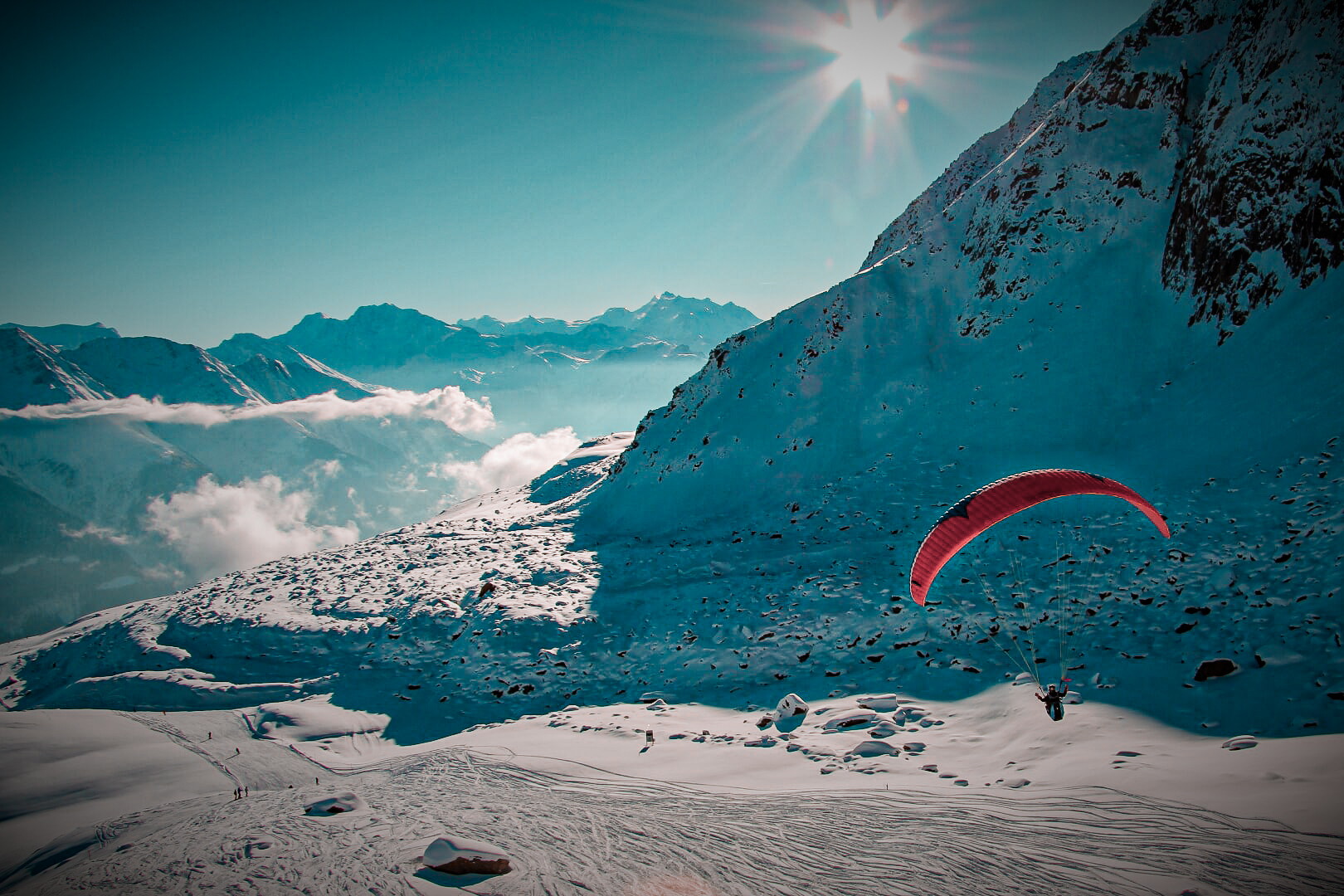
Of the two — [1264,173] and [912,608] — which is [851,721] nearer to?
[912,608]

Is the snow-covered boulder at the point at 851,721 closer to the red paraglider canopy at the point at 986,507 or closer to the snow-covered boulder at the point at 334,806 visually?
the red paraglider canopy at the point at 986,507

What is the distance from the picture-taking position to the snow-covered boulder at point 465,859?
7.40 meters

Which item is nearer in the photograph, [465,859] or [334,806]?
[465,859]

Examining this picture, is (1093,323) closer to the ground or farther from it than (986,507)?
farther from it

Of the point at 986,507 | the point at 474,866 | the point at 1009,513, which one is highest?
the point at 986,507

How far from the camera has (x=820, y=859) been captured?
7141mm

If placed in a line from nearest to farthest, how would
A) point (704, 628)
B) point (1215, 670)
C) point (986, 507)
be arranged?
point (1215, 670)
point (986, 507)
point (704, 628)

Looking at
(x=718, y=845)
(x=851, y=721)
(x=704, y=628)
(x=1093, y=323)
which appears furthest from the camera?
(x=1093, y=323)

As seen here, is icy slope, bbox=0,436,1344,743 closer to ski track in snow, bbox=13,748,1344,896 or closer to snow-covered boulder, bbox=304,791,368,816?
ski track in snow, bbox=13,748,1344,896

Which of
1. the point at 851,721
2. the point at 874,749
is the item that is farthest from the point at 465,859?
the point at 851,721

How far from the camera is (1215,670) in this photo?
1009cm

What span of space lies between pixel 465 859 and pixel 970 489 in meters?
22.6

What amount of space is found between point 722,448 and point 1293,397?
899 inches

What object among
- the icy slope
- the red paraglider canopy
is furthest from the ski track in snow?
the red paraglider canopy
